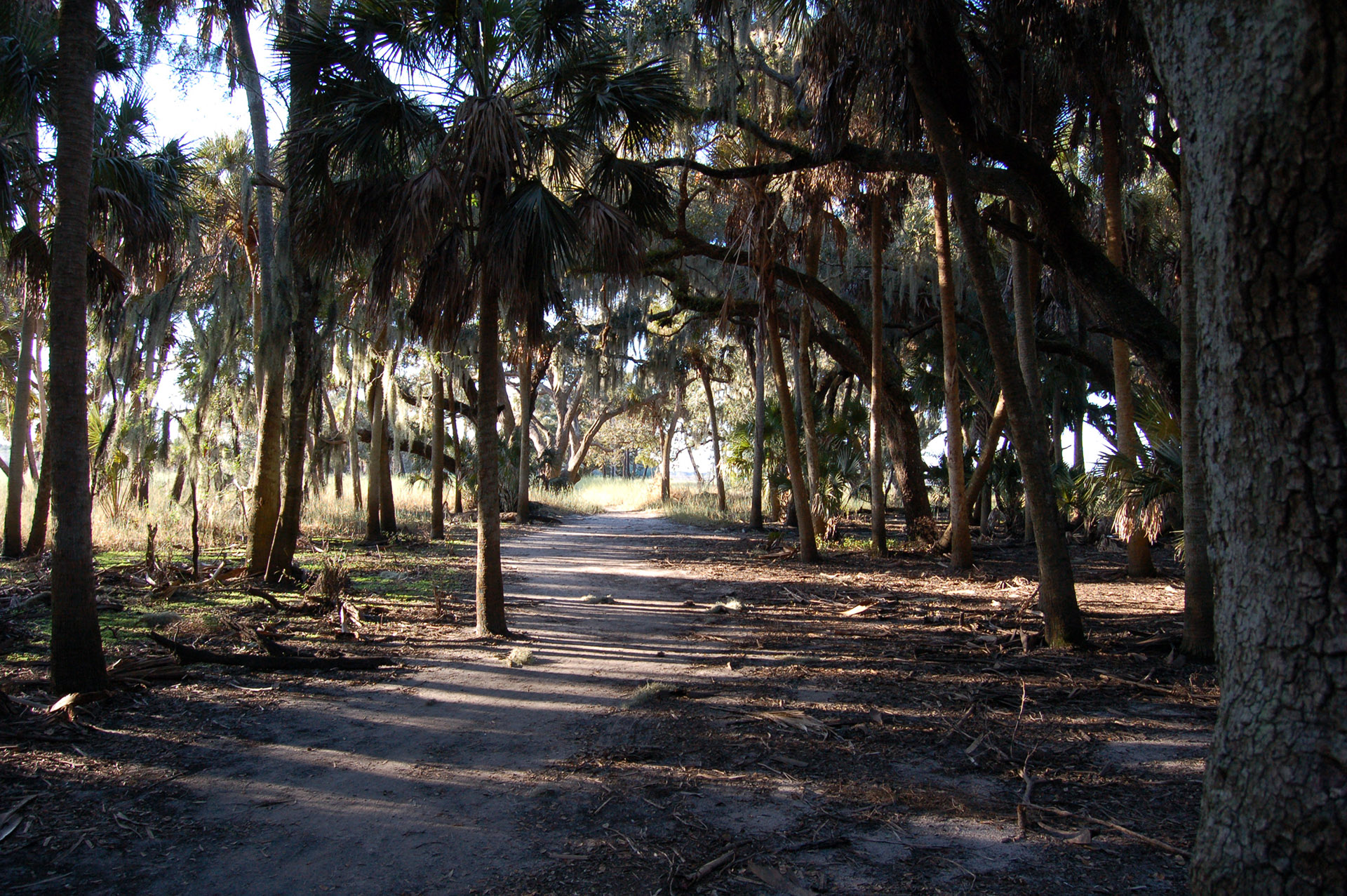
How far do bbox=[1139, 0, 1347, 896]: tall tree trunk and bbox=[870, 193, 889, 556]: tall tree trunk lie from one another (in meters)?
9.92

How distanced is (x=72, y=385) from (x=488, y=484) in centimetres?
319

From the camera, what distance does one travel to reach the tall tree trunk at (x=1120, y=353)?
357 inches

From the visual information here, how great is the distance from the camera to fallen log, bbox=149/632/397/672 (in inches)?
223

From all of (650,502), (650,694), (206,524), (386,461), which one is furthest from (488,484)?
(650,502)

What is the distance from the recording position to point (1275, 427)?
2.15 meters

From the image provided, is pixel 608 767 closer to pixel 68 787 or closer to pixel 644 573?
pixel 68 787

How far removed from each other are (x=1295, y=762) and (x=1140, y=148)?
9.41 metres

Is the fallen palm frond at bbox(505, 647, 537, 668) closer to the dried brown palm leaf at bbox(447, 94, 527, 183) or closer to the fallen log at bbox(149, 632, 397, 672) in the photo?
the fallen log at bbox(149, 632, 397, 672)

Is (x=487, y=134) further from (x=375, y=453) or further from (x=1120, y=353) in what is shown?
(x=375, y=453)

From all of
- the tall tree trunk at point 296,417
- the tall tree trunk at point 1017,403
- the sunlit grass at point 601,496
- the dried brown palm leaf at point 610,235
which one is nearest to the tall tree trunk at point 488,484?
the dried brown palm leaf at point 610,235

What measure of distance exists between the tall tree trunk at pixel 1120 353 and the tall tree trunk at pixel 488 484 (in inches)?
271

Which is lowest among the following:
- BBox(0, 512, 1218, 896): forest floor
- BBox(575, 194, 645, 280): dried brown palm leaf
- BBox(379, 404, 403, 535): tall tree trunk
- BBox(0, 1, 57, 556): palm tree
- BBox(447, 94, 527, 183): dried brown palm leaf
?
BBox(0, 512, 1218, 896): forest floor

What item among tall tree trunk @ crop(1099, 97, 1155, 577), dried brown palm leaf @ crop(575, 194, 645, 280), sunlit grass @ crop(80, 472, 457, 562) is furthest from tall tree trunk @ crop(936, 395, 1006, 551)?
sunlit grass @ crop(80, 472, 457, 562)

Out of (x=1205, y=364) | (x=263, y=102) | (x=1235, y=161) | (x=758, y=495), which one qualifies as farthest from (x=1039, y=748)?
(x=758, y=495)
